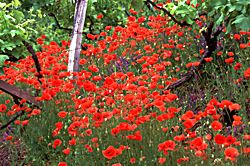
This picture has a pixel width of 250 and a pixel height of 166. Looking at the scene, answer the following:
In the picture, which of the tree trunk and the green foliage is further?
the tree trunk

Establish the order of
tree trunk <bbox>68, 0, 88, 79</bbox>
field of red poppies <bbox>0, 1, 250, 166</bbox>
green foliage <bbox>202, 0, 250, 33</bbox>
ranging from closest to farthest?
field of red poppies <bbox>0, 1, 250, 166</bbox>, green foliage <bbox>202, 0, 250, 33</bbox>, tree trunk <bbox>68, 0, 88, 79</bbox>

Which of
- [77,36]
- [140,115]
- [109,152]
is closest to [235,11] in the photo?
[140,115]

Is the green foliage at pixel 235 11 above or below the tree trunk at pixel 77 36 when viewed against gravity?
above

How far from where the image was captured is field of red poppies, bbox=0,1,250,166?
3.06 metres

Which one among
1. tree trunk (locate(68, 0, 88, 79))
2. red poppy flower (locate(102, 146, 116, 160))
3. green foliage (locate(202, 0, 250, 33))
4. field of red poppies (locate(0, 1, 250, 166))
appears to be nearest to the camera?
red poppy flower (locate(102, 146, 116, 160))

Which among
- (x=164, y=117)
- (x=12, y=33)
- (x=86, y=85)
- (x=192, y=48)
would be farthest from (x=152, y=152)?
(x=12, y=33)

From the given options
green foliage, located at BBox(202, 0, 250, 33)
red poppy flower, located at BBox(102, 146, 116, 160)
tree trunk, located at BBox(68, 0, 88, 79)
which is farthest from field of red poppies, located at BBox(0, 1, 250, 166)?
tree trunk, located at BBox(68, 0, 88, 79)

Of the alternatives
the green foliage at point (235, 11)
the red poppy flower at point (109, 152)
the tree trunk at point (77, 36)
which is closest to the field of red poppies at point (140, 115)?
the red poppy flower at point (109, 152)

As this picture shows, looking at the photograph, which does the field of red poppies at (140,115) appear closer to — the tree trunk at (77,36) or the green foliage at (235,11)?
the green foliage at (235,11)

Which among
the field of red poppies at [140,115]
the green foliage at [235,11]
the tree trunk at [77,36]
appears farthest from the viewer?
the tree trunk at [77,36]

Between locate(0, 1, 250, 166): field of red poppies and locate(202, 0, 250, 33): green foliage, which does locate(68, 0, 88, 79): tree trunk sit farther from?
locate(202, 0, 250, 33): green foliage

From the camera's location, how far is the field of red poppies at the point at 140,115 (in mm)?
3059

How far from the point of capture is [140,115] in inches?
161

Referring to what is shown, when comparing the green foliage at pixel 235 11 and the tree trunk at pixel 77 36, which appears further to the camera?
the tree trunk at pixel 77 36
